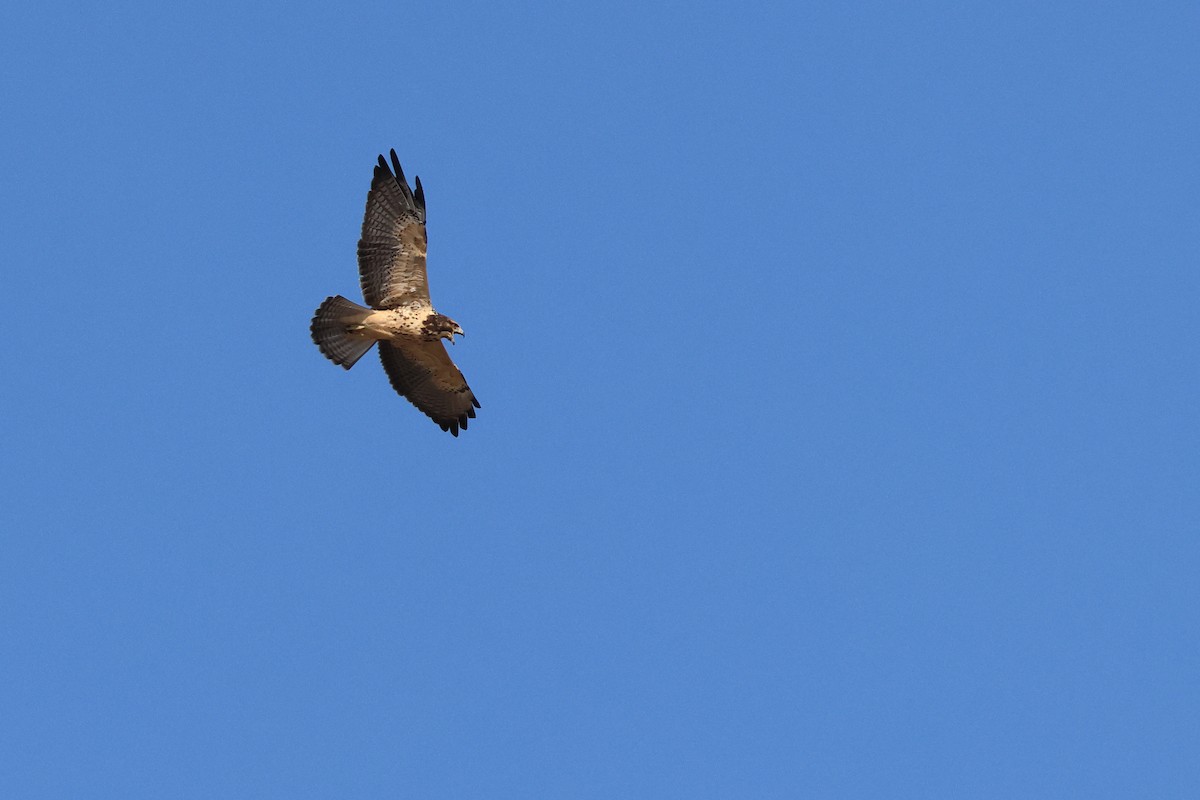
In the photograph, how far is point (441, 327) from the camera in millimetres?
20312

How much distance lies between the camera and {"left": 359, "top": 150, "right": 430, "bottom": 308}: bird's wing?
2044cm

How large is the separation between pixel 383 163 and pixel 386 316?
6.33ft

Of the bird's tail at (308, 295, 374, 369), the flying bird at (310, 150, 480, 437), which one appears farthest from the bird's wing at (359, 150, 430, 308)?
the bird's tail at (308, 295, 374, 369)

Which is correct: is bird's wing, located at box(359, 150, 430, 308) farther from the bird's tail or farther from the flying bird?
the bird's tail

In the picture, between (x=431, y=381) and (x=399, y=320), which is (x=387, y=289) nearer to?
(x=399, y=320)

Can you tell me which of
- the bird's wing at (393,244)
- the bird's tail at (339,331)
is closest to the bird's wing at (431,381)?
the bird's tail at (339,331)

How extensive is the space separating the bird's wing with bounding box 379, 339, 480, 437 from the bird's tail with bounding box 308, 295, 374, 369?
24.5 inches

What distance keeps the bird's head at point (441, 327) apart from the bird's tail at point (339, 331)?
2.56 feet

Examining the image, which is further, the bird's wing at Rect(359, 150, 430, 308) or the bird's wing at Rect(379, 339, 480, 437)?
the bird's wing at Rect(379, 339, 480, 437)

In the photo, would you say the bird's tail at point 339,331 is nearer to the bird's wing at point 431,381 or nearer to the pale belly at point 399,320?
the pale belly at point 399,320

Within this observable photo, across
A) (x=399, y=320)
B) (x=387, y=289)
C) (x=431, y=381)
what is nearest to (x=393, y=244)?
(x=387, y=289)

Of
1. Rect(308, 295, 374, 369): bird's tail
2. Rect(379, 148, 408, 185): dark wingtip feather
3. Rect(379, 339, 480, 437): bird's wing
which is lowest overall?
Rect(308, 295, 374, 369): bird's tail

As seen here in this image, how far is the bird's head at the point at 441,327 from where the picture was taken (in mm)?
20297

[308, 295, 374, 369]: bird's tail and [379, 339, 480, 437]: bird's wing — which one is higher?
[379, 339, 480, 437]: bird's wing
